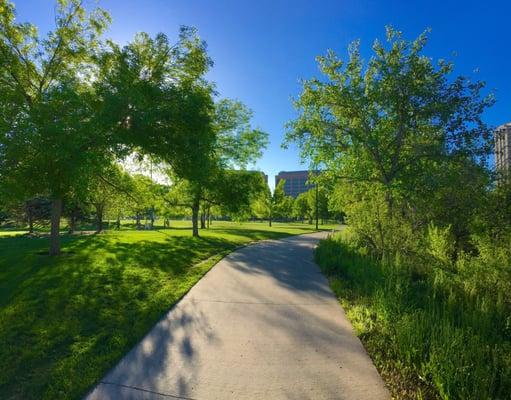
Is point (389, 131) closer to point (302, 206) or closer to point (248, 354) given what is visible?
point (248, 354)

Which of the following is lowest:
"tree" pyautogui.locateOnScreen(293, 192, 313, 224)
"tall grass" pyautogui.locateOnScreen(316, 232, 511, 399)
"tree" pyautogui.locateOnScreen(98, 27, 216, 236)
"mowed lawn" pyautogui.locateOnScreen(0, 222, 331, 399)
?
"mowed lawn" pyautogui.locateOnScreen(0, 222, 331, 399)

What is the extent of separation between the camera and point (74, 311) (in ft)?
18.5

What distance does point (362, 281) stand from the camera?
6887 mm

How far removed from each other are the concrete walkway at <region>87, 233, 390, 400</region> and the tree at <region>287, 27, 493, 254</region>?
5.70 metres

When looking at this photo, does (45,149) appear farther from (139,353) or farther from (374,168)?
(374,168)

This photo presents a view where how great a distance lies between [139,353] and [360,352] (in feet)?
10.1

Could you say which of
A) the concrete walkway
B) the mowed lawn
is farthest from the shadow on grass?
the concrete walkway

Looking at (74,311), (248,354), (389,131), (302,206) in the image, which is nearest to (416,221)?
(389,131)

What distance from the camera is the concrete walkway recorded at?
10.6 ft

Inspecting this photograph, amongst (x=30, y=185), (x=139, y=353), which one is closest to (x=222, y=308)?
(x=139, y=353)

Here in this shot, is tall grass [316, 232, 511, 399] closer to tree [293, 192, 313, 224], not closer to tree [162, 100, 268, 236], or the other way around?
tree [162, 100, 268, 236]

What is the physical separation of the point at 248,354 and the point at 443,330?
8.29 ft

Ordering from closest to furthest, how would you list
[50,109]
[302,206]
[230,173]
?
[50,109] → [230,173] → [302,206]

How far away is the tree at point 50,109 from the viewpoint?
26.4ft
